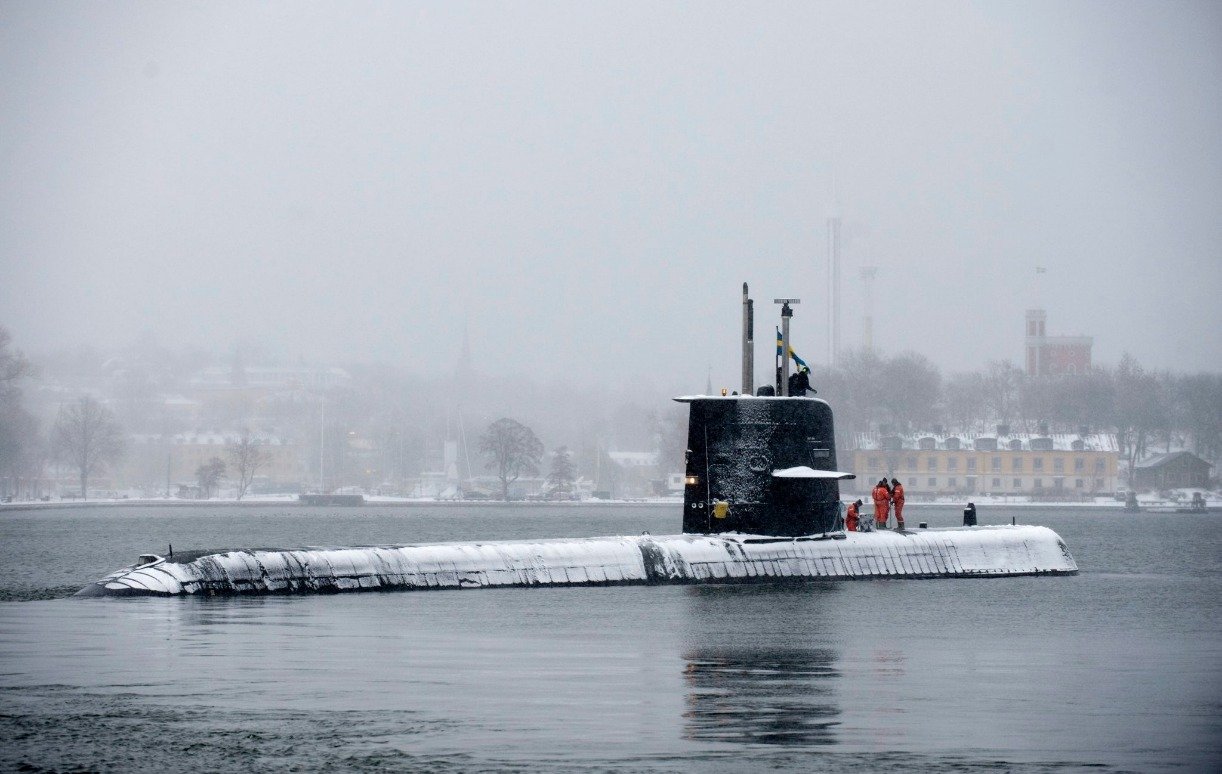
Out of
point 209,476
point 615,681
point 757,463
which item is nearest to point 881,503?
point 757,463

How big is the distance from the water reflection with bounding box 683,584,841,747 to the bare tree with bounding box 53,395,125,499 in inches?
4353

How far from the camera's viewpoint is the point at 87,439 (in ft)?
430

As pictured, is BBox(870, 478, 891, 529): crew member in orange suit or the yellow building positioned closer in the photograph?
BBox(870, 478, 891, 529): crew member in orange suit

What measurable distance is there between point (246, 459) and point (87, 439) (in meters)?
21.9

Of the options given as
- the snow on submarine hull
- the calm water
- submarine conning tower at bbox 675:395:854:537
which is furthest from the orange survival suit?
submarine conning tower at bbox 675:395:854:537

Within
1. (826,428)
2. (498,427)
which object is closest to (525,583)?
(826,428)

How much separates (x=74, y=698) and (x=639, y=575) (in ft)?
52.3

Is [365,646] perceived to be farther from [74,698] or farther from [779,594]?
[779,594]

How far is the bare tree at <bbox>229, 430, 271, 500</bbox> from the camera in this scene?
148 metres

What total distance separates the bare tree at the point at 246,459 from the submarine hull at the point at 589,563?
116m

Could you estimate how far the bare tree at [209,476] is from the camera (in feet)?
487

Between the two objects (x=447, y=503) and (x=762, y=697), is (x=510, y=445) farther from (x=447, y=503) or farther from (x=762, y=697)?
(x=762, y=697)

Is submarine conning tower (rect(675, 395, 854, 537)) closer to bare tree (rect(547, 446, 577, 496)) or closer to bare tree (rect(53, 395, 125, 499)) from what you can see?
bare tree (rect(53, 395, 125, 499))

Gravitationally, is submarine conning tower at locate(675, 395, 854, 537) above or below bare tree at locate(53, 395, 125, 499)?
below
